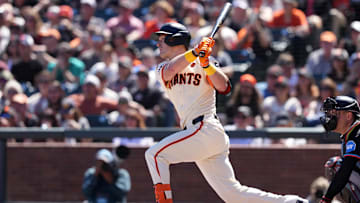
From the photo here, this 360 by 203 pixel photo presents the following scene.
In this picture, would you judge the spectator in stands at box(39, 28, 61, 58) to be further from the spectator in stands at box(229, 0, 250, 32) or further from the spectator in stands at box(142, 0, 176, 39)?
the spectator in stands at box(229, 0, 250, 32)

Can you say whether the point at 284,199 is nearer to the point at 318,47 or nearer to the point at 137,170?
the point at 137,170

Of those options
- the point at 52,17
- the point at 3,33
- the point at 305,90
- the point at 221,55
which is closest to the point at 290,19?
the point at 221,55

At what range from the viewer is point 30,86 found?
35.4ft

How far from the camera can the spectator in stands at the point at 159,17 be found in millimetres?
11195

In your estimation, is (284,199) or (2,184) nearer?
(284,199)

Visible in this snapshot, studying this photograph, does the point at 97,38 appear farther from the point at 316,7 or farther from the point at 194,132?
the point at 194,132

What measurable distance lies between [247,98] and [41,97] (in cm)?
311

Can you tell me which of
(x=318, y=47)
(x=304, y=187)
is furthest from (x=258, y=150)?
(x=318, y=47)

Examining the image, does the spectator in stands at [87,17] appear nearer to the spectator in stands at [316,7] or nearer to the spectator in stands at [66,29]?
the spectator in stands at [66,29]

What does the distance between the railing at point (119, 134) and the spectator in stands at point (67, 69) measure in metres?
2.15

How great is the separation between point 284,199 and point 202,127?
0.81m

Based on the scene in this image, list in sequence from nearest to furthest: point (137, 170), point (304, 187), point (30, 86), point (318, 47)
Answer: point (304, 187) → point (137, 170) → point (318, 47) → point (30, 86)

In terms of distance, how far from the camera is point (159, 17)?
1121 centimetres

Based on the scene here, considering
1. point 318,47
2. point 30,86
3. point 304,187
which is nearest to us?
point 304,187
